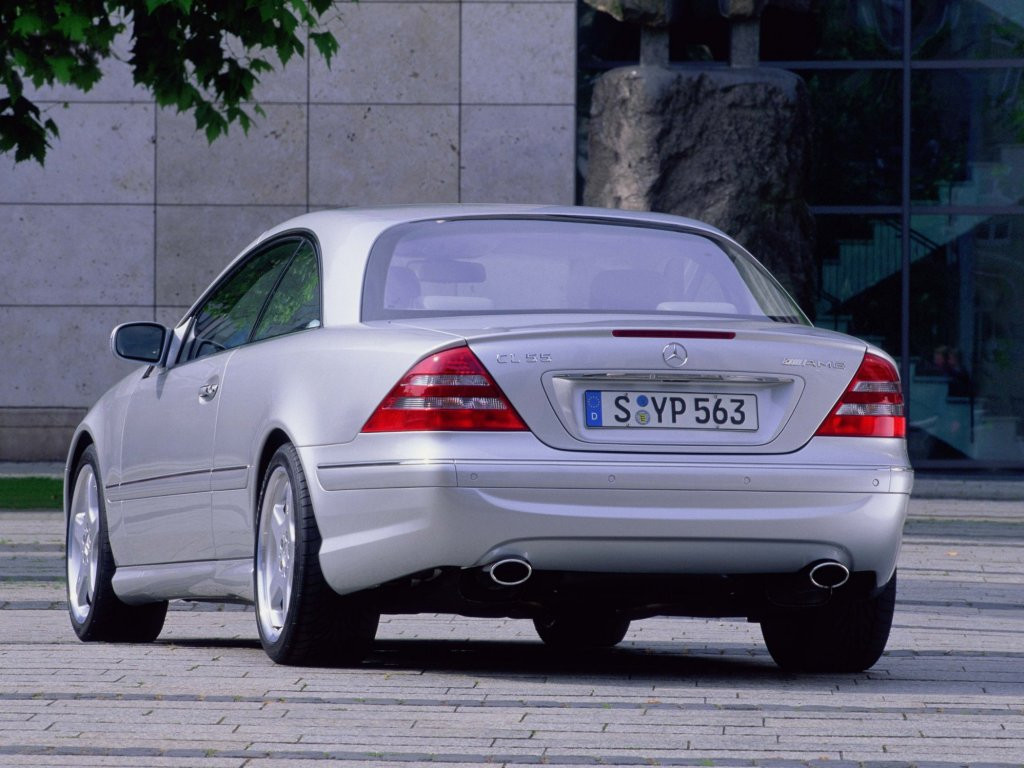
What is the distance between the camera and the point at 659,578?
19.7ft

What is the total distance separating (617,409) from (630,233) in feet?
3.42

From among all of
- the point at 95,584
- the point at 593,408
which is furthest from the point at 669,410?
the point at 95,584

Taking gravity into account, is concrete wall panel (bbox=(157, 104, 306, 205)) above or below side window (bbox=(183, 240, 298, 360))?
above

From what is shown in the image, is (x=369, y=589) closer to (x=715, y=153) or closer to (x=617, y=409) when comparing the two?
(x=617, y=409)

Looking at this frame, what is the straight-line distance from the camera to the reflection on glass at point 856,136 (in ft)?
65.3

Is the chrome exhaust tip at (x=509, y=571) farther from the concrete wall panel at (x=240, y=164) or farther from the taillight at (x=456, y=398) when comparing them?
the concrete wall panel at (x=240, y=164)

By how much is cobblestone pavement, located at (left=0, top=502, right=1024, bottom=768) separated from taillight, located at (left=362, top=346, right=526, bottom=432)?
746 millimetres

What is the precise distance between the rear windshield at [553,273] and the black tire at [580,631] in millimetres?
1408

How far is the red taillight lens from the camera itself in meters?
6.13

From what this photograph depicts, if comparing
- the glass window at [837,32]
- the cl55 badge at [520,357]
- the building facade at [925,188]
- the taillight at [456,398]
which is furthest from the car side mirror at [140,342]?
the glass window at [837,32]

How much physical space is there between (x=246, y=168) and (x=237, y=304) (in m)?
13.2

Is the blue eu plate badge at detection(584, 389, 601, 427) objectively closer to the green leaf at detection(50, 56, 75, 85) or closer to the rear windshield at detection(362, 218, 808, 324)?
the rear windshield at detection(362, 218, 808, 324)

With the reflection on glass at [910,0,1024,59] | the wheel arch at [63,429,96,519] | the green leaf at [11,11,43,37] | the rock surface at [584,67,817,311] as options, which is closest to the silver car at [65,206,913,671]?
the wheel arch at [63,429,96,519]

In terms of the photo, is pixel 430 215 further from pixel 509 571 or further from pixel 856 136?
pixel 856 136
